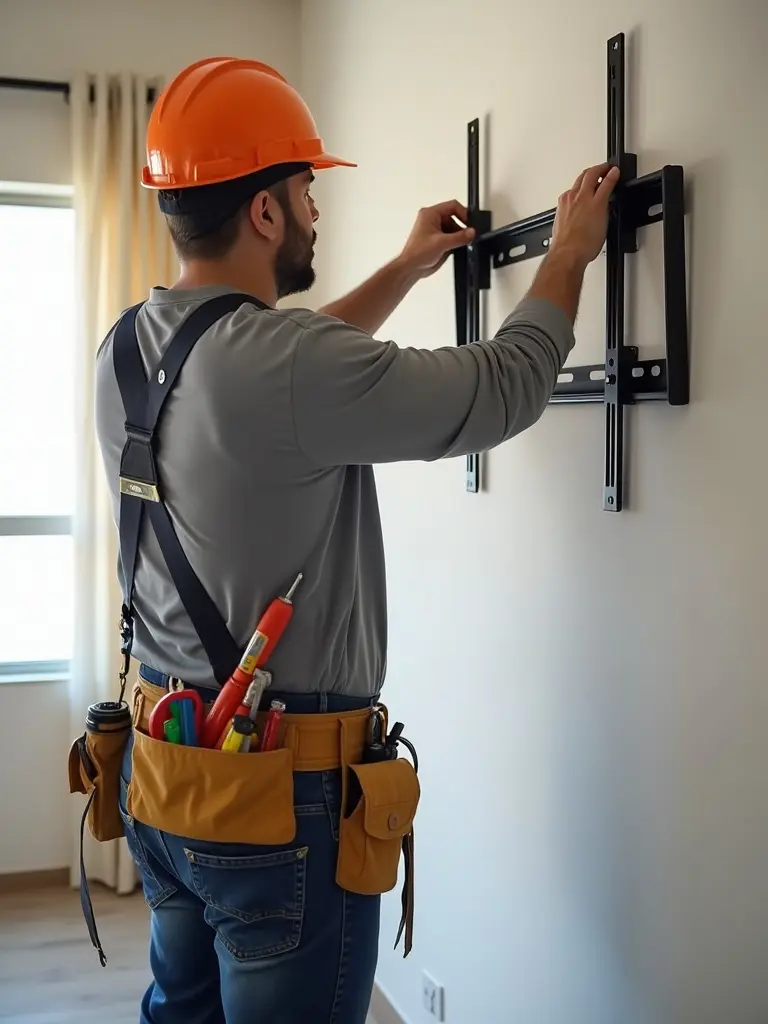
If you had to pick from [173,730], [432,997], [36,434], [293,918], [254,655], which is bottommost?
[432,997]

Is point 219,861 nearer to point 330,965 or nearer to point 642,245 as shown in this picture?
point 330,965

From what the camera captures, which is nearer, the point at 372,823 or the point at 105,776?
the point at 372,823

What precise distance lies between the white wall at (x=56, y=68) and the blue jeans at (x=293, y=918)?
6.51 ft

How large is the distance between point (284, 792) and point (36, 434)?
232 cm

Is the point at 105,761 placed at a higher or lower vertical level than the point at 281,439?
lower

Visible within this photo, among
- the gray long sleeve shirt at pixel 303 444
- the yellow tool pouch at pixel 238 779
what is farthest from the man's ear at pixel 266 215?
the yellow tool pouch at pixel 238 779

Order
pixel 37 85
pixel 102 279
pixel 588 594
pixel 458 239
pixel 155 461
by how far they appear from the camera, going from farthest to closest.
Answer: pixel 102 279
pixel 37 85
pixel 458 239
pixel 588 594
pixel 155 461

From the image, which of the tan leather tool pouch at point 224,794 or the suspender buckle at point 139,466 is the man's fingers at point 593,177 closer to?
the suspender buckle at point 139,466

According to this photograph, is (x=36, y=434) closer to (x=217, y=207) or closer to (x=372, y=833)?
(x=217, y=207)

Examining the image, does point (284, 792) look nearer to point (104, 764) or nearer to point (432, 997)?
point (104, 764)

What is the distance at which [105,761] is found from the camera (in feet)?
4.93

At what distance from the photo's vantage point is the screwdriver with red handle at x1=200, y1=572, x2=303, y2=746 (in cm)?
121

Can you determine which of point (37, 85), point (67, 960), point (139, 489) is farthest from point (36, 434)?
point (139, 489)

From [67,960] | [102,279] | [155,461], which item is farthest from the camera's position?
[102,279]
